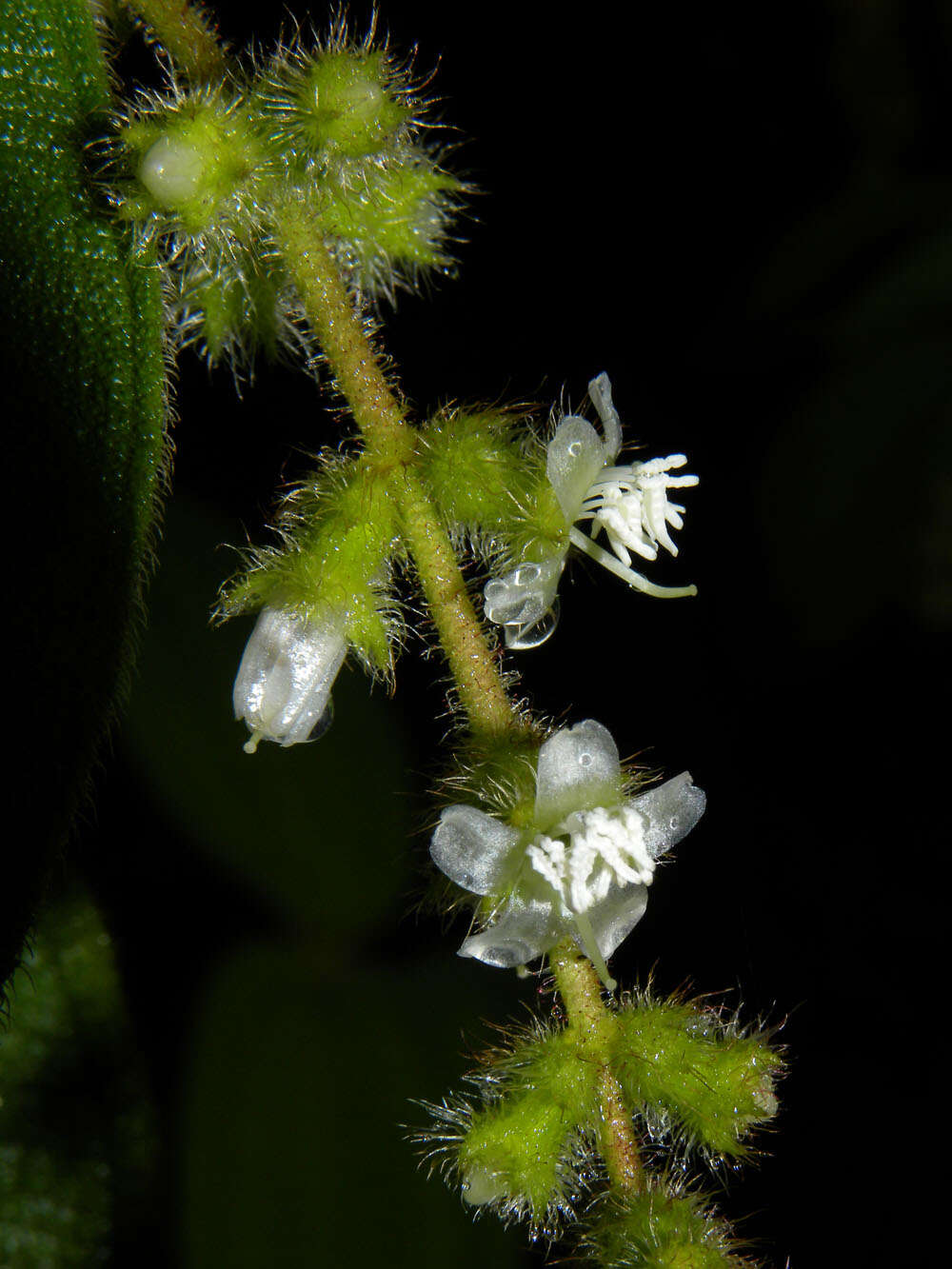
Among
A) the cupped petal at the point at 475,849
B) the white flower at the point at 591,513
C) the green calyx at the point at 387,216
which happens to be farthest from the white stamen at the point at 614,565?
the green calyx at the point at 387,216

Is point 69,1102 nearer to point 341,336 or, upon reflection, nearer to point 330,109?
point 341,336

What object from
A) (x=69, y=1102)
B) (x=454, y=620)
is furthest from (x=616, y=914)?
(x=69, y=1102)

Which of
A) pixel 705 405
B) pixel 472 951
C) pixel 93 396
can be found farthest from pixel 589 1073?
pixel 705 405

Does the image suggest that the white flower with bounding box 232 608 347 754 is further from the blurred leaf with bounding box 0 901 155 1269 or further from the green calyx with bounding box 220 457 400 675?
the blurred leaf with bounding box 0 901 155 1269

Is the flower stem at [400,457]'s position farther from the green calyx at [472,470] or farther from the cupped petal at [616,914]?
the cupped petal at [616,914]

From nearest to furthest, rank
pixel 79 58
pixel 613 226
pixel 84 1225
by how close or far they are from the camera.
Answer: pixel 79 58, pixel 84 1225, pixel 613 226

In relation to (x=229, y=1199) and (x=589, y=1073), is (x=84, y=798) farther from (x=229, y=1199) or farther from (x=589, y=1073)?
(x=229, y=1199)

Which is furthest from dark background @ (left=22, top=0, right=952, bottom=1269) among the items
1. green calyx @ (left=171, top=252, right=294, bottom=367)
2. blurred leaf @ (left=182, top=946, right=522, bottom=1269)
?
green calyx @ (left=171, top=252, right=294, bottom=367)
